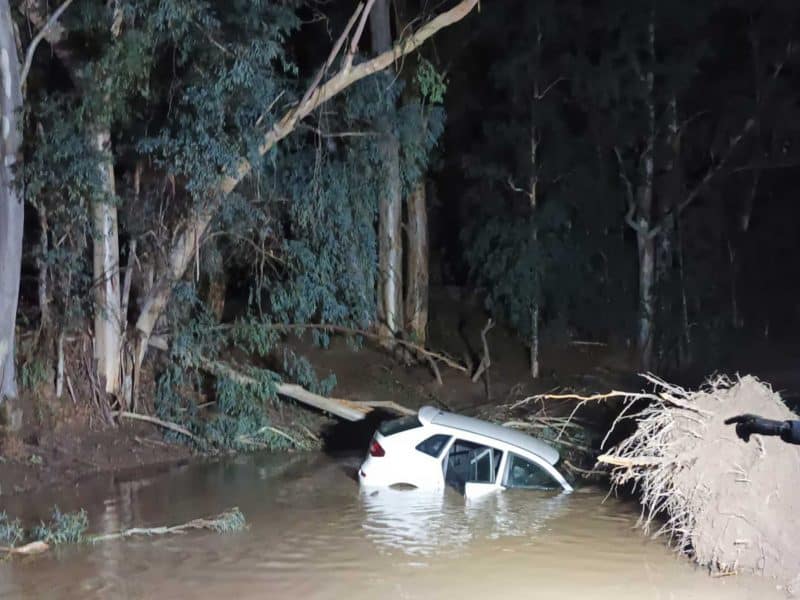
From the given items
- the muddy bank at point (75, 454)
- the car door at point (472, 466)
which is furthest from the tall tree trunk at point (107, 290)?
the car door at point (472, 466)

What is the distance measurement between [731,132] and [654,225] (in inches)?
124

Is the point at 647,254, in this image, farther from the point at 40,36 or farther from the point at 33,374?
the point at 40,36

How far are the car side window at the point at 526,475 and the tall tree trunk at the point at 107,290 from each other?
824 cm

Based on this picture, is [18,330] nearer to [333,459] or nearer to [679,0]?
[333,459]

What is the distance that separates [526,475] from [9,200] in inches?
372

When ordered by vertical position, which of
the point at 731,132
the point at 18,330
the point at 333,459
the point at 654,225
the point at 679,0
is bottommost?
the point at 333,459

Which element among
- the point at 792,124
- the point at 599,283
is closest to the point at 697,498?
the point at 599,283

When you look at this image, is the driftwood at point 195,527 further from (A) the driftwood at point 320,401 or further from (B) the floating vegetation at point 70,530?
(A) the driftwood at point 320,401

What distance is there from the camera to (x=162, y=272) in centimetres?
1798

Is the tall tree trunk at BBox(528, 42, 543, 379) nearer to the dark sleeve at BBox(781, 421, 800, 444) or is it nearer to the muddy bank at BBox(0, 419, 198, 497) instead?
the muddy bank at BBox(0, 419, 198, 497)

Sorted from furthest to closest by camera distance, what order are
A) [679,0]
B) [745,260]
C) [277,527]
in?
[745,260]
[679,0]
[277,527]

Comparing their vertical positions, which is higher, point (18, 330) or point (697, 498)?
point (18, 330)

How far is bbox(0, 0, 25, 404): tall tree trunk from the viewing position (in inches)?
624

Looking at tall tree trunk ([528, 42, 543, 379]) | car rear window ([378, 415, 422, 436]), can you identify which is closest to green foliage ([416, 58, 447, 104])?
car rear window ([378, 415, 422, 436])
